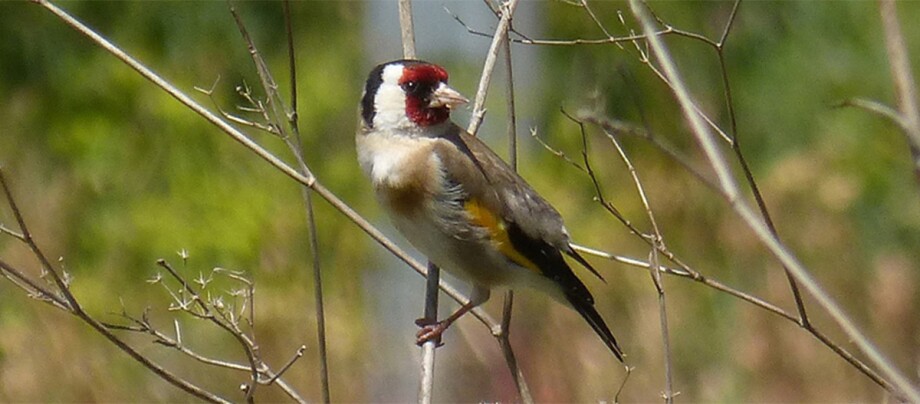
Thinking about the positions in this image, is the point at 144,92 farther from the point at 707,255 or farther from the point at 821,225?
the point at 821,225

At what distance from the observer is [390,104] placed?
3.71 metres

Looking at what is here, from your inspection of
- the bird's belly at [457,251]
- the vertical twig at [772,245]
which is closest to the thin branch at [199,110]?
the bird's belly at [457,251]

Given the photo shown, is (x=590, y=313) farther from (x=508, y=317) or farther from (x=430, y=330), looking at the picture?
(x=508, y=317)

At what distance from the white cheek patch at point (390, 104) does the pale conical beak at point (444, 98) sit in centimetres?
7

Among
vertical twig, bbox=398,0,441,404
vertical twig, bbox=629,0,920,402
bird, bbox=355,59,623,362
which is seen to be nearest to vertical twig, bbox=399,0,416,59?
vertical twig, bbox=398,0,441,404

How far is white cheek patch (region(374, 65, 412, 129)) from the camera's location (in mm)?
3674

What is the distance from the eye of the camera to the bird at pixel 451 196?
360cm

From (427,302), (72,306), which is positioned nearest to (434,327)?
(427,302)

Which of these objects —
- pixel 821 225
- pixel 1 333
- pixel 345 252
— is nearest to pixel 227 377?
pixel 1 333

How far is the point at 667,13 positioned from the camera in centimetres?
803

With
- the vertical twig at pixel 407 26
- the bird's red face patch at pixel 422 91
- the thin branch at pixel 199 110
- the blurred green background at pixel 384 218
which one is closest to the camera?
the thin branch at pixel 199 110

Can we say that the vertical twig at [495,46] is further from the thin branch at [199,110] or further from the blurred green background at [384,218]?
the blurred green background at [384,218]

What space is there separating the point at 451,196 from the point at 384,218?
132 inches

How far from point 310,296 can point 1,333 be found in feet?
5.06
